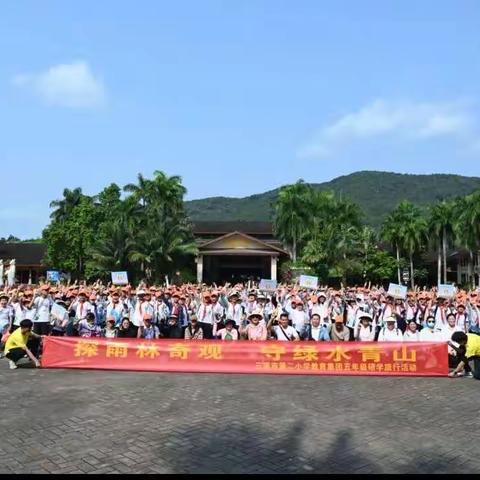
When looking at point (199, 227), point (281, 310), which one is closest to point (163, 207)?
point (199, 227)

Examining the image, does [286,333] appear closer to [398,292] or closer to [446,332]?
[446,332]

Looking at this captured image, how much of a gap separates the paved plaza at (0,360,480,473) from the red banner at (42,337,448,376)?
0.52 metres

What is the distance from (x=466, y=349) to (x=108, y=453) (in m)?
8.83

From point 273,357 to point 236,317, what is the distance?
9.61ft

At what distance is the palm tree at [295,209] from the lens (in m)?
55.2

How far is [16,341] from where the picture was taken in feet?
44.0

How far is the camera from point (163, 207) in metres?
48.4

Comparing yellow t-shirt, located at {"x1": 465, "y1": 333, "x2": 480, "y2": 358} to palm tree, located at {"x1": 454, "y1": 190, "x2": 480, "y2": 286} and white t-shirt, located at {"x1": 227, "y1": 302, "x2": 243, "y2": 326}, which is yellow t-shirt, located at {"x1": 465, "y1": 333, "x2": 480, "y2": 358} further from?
palm tree, located at {"x1": 454, "y1": 190, "x2": 480, "y2": 286}

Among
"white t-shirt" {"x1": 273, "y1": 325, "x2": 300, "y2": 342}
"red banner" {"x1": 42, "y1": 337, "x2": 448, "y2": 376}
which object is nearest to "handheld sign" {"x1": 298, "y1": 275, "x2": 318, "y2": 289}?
"white t-shirt" {"x1": 273, "y1": 325, "x2": 300, "y2": 342}

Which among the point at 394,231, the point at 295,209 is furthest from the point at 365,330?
the point at 394,231

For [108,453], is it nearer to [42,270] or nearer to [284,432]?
[284,432]

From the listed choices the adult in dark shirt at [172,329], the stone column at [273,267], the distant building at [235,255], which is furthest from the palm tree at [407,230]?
the adult in dark shirt at [172,329]

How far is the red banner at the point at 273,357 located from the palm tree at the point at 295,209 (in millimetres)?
42039

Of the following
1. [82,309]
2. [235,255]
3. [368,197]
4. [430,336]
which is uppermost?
[368,197]
